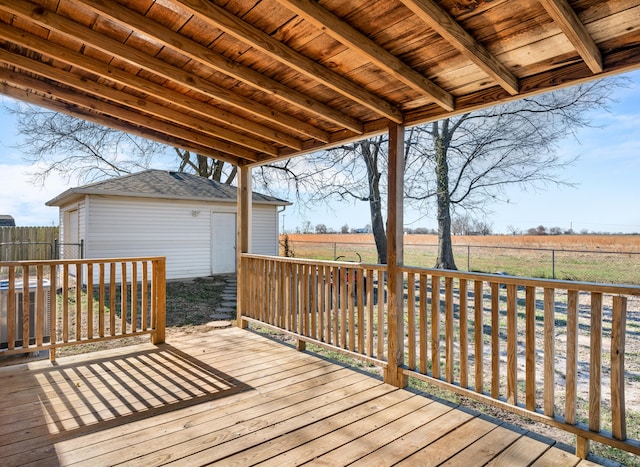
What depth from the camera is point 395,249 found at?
296 centimetres

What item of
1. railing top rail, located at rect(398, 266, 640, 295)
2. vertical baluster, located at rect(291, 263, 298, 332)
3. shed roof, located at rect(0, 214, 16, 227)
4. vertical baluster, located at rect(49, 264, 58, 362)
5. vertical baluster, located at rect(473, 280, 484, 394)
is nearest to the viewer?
railing top rail, located at rect(398, 266, 640, 295)

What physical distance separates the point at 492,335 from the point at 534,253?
10324 mm

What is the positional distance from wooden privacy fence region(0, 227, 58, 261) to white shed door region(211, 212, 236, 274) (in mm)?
4961

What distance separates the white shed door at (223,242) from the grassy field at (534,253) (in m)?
2.66

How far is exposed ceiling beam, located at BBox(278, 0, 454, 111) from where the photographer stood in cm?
170

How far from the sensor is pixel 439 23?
167cm

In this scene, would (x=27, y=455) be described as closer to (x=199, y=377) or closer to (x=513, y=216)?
(x=199, y=377)

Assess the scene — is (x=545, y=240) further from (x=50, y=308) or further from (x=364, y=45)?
(x=50, y=308)

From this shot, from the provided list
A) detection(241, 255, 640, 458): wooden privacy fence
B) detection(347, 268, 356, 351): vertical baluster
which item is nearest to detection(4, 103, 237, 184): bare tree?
detection(241, 255, 640, 458): wooden privacy fence

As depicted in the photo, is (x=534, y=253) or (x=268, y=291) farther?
(x=534, y=253)

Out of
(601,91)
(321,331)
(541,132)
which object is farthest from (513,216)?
(321,331)

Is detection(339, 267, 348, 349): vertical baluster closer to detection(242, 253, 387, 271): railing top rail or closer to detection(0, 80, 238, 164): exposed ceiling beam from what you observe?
detection(242, 253, 387, 271): railing top rail

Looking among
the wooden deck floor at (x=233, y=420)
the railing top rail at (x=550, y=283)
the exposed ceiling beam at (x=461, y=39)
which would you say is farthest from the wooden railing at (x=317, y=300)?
the exposed ceiling beam at (x=461, y=39)

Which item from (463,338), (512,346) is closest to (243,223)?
(463,338)
